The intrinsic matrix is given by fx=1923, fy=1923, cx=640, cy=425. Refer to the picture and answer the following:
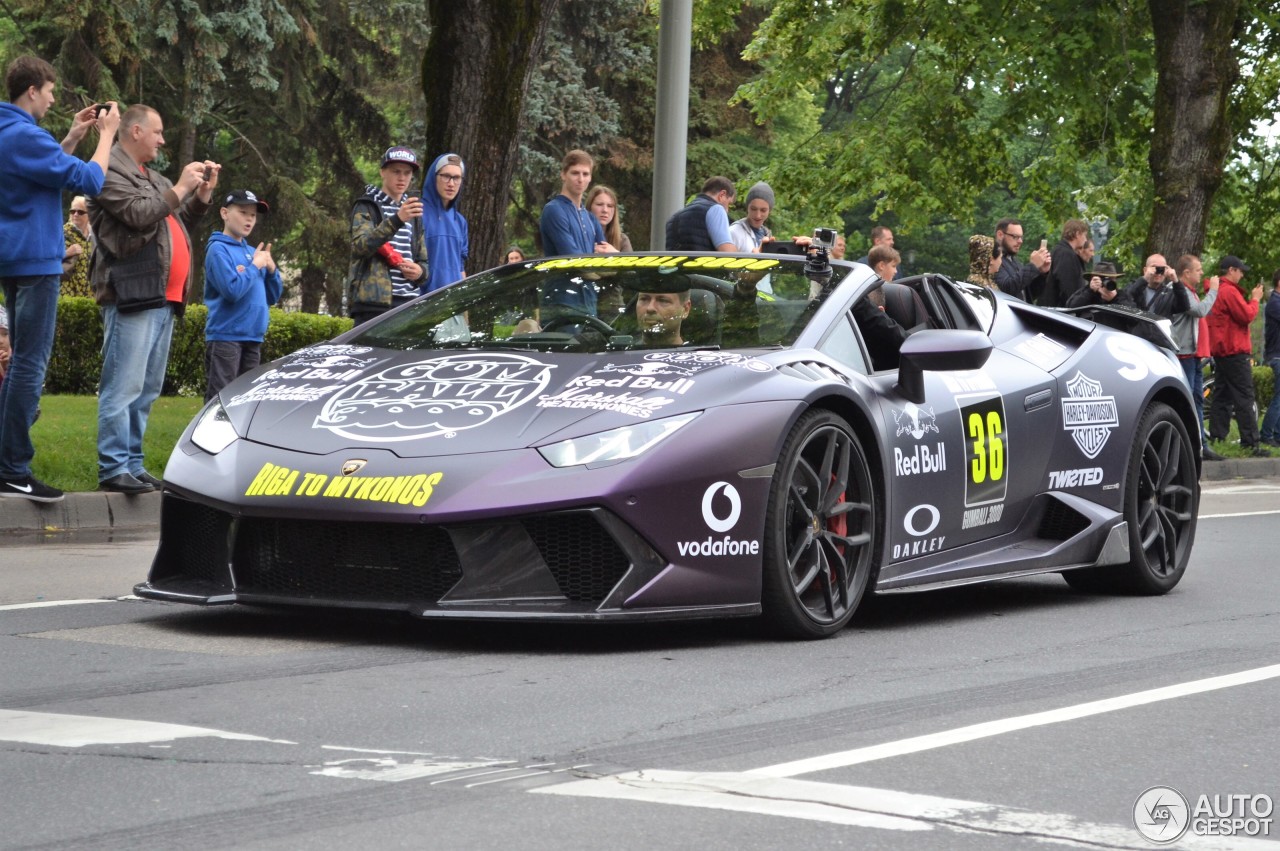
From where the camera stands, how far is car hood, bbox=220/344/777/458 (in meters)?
5.76

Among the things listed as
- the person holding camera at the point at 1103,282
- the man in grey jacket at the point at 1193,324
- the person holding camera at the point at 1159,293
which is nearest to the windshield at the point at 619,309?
the person holding camera at the point at 1103,282

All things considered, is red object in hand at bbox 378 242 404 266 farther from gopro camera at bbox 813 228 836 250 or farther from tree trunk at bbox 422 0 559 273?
gopro camera at bbox 813 228 836 250

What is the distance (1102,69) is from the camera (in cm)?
2416

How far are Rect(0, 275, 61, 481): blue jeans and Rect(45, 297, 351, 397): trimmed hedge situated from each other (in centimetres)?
735

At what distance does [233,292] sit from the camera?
11.6m

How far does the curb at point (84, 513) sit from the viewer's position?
946 cm

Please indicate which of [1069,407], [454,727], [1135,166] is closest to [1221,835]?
[454,727]

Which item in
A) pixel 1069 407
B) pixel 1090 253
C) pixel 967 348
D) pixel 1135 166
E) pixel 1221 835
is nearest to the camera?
pixel 1221 835

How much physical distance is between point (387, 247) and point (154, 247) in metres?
1.25

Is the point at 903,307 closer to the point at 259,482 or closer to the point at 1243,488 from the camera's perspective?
the point at 259,482

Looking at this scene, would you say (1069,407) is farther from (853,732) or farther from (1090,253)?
(1090,253)

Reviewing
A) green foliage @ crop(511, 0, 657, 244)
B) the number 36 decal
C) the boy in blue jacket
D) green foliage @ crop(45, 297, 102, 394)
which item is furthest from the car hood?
green foliage @ crop(511, 0, 657, 244)

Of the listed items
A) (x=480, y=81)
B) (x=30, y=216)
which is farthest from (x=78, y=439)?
(x=480, y=81)

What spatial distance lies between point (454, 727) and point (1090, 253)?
40.4ft
